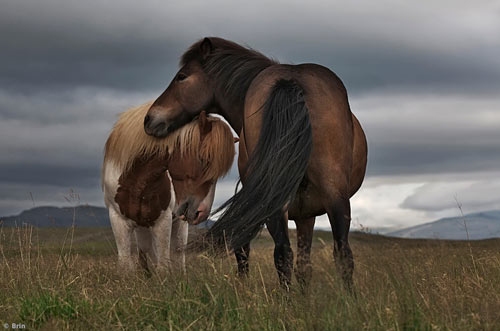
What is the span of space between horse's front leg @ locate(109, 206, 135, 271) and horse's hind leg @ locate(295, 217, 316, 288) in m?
2.85

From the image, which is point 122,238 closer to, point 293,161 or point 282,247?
point 282,247

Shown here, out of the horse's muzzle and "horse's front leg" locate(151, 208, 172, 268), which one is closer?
the horse's muzzle

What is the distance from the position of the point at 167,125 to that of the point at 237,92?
129 cm

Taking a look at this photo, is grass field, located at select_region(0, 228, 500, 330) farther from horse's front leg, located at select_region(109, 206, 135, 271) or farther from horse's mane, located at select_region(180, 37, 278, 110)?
horse's front leg, located at select_region(109, 206, 135, 271)

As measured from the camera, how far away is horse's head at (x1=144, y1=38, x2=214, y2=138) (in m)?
6.68

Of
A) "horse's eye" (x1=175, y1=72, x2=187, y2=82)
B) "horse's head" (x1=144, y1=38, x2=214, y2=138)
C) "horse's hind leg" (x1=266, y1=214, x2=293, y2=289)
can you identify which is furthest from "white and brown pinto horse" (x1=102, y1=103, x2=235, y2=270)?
"horse's hind leg" (x1=266, y1=214, x2=293, y2=289)

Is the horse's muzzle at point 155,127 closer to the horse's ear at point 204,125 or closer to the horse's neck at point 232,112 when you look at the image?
the horse's ear at point 204,125

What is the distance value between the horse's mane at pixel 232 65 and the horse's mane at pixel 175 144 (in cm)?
96

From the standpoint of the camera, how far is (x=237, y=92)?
6289 mm

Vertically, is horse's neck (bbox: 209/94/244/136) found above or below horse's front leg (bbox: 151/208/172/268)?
above

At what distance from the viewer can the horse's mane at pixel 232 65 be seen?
6246 mm

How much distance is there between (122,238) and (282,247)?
366 centimetres

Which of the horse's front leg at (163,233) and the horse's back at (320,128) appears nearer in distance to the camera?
the horse's back at (320,128)

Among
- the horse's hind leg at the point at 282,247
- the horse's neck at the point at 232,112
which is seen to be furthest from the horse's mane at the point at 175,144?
the horse's hind leg at the point at 282,247
